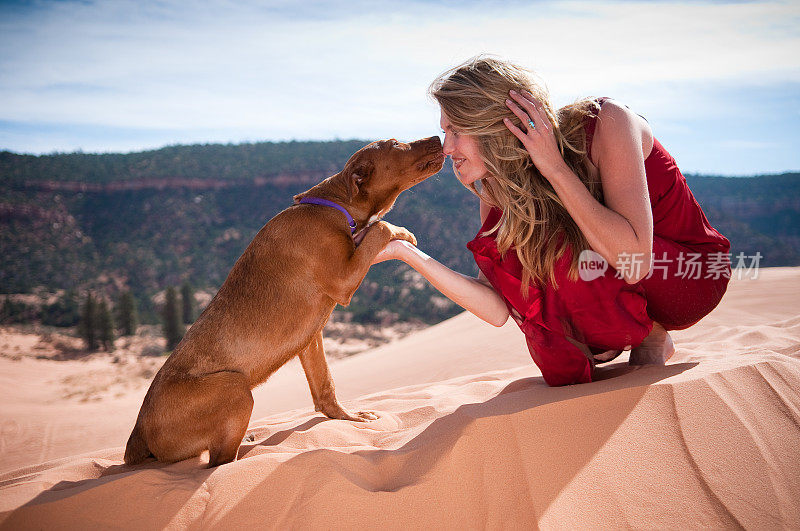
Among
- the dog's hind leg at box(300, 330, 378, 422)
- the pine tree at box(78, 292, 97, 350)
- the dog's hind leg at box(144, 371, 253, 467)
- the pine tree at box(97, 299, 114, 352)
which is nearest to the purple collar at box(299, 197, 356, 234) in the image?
the dog's hind leg at box(300, 330, 378, 422)

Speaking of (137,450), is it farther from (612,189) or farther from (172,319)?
(172,319)

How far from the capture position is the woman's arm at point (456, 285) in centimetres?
374

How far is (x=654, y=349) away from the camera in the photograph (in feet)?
12.1

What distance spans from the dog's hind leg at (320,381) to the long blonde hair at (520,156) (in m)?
1.65

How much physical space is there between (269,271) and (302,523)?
6.07 ft

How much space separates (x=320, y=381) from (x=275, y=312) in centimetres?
86

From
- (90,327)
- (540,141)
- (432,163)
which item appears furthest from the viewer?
(90,327)

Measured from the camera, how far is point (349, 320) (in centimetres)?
2220

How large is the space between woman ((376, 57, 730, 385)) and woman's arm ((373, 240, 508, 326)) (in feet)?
0.05

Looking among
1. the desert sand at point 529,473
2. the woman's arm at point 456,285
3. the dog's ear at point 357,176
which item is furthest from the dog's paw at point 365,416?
the dog's ear at point 357,176

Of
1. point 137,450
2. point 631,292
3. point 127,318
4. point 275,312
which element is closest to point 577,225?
point 631,292

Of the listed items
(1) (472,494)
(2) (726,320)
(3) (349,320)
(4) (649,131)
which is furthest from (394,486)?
(3) (349,320)

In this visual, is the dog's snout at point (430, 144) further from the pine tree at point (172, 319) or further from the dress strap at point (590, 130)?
the pine tree at point (172, 319)

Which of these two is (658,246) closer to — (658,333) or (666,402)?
(658,333)
